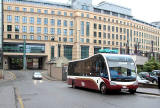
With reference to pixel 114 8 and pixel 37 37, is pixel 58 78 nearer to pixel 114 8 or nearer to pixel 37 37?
pixel 37 37

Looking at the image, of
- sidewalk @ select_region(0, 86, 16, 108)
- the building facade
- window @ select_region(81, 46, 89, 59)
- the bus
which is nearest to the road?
sidewalk @ select_region(0, 86, 16, 108)

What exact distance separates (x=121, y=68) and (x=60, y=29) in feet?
240

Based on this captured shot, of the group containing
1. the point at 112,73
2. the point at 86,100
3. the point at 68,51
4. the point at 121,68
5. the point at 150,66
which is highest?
the point at 68,51

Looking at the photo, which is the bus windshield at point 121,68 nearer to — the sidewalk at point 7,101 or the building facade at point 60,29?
the sidewalk at point 7,101

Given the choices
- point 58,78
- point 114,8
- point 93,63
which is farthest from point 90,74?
point 114,8

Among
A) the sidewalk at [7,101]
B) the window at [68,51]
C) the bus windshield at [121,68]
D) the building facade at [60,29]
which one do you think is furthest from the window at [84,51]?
the sidewalk at [7,101]

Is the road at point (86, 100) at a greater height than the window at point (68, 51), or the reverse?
the window at point (68, 51)

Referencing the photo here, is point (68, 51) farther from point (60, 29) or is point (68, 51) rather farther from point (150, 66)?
point (150, 66)

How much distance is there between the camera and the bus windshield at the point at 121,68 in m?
15.3

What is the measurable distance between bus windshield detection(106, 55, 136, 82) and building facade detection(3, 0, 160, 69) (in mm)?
58940

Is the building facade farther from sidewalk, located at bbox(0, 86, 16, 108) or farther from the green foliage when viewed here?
sidewalk, located at bbox(0, 86, 16, 108)

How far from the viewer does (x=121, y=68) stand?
15797 millimetres

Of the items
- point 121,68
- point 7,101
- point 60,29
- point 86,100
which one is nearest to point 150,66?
point 121,68

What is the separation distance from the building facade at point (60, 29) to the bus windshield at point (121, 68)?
58.9 m
